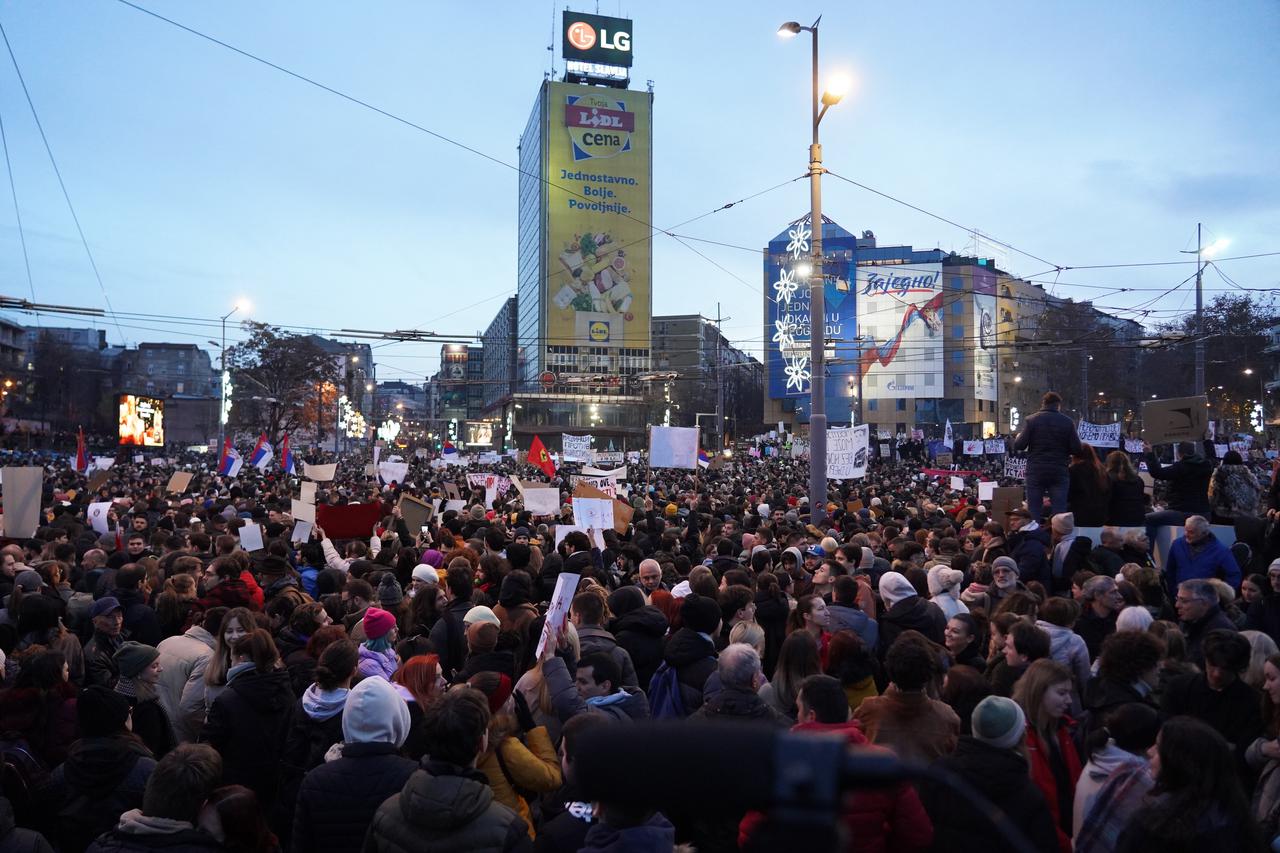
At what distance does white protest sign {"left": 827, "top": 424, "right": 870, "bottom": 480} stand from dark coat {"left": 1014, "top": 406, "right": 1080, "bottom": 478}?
591 centimetres

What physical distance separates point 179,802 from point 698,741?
3.13 metres

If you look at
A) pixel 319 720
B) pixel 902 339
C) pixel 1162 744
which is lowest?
pixel 319 720

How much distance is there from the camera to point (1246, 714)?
4410 mm

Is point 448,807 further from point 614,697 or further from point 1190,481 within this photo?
point 1190,481

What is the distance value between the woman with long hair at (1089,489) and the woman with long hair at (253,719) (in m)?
8.77

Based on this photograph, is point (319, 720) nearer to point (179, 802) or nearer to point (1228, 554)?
point (179, 802)

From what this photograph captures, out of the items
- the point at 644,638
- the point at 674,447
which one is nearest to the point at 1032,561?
the point at 644,638

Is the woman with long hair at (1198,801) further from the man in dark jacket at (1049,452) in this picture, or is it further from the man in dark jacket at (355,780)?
the man in dark jacket at (1049,452)

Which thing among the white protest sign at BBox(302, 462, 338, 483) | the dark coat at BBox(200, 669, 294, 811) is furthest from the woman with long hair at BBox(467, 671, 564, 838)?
the white protest sign at BBox(302, 462, 338, 483)

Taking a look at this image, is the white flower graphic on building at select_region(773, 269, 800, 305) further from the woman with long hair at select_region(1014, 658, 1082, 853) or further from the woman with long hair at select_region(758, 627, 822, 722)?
the woman with long hair at select_region(1014, 658, 1082, 853)

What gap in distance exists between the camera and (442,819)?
3.29 m

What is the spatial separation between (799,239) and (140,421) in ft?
161

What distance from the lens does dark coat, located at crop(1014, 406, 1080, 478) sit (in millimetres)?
10180

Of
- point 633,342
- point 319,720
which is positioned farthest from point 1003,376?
point 319,720
